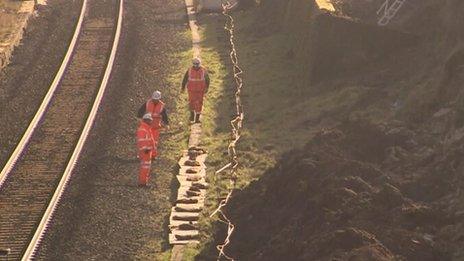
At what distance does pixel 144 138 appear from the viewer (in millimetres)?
16266

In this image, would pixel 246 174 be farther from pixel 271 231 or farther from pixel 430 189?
pixel 430 189

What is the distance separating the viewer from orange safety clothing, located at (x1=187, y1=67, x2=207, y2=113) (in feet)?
63.2

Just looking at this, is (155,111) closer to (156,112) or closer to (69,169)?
(156,112)

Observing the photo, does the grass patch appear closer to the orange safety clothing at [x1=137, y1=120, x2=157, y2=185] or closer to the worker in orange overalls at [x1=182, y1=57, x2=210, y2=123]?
the worker in orange overalls at [x1=182, y1=57, x2=210, y2=123]

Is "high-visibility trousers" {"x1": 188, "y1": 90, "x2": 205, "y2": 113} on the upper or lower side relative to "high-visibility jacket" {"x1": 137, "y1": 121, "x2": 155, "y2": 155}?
lower

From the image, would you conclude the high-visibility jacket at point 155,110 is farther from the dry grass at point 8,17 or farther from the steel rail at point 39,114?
the dry grass at point 8,17

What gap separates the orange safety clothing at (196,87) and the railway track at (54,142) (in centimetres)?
219

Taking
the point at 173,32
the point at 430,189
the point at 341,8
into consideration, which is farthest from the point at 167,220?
the point at 173,32

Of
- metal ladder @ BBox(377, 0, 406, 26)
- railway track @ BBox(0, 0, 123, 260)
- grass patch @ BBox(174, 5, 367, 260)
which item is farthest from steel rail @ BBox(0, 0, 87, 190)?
metal ladder @ BBox(377, 0, 406, 26)

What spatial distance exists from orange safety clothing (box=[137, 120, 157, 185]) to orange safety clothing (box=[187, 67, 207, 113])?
2.91 metres

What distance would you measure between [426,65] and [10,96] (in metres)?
9.75

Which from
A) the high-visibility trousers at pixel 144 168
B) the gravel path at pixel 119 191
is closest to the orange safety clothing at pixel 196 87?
the gravel path at pixel 119 191

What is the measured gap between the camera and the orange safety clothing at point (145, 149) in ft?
52.2

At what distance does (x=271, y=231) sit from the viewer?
13375mm
